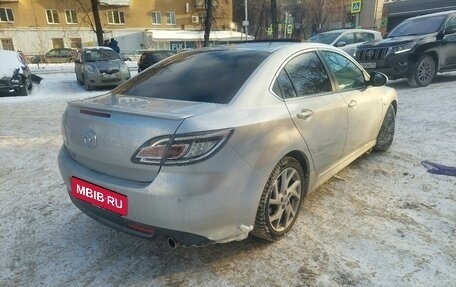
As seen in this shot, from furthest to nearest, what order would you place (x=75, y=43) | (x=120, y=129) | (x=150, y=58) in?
(x=75, y=43)
(x=150, y=58)
(x=120, y=129)

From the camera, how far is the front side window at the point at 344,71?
358cm

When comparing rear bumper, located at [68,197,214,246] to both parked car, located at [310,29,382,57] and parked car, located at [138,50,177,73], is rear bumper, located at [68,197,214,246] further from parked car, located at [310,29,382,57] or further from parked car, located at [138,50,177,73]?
parked car, located at [138,50,177,73]

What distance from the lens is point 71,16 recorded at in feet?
140

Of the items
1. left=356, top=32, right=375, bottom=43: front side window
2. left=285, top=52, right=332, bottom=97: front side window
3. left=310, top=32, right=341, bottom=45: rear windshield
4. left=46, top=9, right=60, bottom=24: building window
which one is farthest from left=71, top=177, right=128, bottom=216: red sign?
left=46, top=9, right=60, bottom=24: building window

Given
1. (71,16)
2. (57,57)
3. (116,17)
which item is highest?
(71,16)

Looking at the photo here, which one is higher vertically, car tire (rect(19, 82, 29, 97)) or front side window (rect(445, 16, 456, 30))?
front side window (rect(445, 16, 456, 30))

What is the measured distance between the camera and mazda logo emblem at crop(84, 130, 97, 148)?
2438 mm

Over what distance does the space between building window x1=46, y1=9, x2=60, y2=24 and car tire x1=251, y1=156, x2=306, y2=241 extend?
152ft

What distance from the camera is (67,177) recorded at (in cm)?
273

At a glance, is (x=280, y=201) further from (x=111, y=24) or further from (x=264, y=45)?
(x=111, y=24)

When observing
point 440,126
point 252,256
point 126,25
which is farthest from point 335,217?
point 126,25

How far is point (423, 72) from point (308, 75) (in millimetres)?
7674

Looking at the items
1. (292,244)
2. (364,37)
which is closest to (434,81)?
(364,37)

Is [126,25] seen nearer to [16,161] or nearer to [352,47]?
[352,47]
